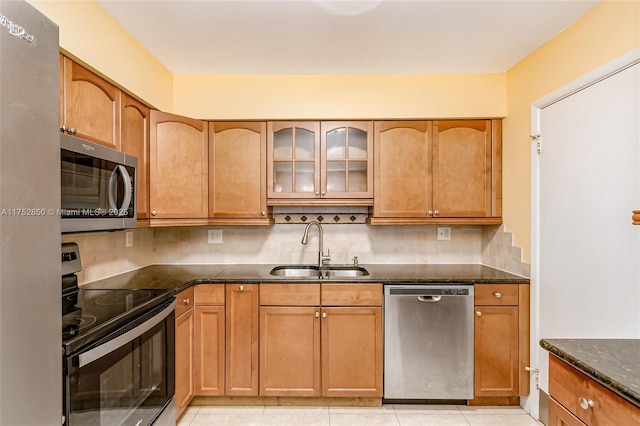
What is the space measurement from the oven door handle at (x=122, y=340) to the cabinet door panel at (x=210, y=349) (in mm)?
423

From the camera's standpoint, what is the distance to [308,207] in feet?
9.21

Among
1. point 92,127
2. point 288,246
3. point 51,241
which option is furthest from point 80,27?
point 288,246

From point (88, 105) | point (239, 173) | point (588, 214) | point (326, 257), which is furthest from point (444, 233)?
point (88, 105)

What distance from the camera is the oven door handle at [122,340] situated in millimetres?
1174

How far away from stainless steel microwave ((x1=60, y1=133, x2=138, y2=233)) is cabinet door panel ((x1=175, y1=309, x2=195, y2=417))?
28.4 inches

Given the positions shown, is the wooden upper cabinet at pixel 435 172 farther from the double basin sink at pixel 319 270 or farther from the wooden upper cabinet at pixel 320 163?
the double basin sink at pixel 319 270

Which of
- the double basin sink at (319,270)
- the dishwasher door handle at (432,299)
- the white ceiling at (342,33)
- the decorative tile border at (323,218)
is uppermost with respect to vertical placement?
the white ceiling at (342,33)

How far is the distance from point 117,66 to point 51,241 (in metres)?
1.48

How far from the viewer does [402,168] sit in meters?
2.52

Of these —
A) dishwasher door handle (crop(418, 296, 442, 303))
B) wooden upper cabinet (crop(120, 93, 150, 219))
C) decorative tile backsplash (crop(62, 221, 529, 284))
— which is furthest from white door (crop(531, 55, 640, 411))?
wooden upper cabinet (crop(120, 93, 150, 219))

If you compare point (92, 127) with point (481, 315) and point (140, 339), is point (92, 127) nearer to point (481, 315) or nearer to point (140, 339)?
point (140, 339)

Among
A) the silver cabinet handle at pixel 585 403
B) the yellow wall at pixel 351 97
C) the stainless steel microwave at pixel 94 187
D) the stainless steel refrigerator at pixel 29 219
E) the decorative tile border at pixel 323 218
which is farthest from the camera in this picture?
the decorative tile border at pixel 323 218

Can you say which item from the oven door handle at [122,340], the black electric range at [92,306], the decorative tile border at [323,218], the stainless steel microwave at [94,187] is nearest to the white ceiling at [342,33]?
the stainless steel microwave at [94,187]

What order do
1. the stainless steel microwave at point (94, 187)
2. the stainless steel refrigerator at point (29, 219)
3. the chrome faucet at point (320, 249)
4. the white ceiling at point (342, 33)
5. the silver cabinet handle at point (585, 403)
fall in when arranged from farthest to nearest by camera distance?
the chrome faucet at point (320, 249) → the white ceiling at point (342, 33) → the stainless steel microwave at point (94, 187) → the silver cabinet handle at point (585, 403) → the stainless steel refrigerator at point (29, 219)
